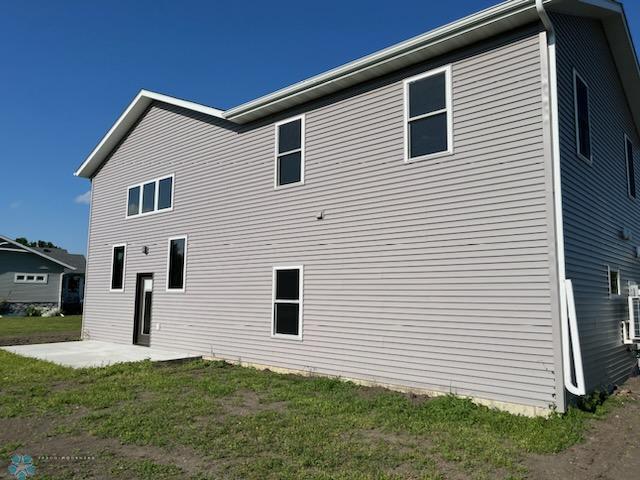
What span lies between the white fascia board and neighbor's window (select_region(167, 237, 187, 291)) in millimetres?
3404

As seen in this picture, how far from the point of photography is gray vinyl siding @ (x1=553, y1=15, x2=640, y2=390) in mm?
6950

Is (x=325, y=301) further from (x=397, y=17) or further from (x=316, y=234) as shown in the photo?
(x=397, y=17)

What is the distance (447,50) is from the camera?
7.62m

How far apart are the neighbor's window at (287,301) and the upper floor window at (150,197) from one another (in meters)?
4.79

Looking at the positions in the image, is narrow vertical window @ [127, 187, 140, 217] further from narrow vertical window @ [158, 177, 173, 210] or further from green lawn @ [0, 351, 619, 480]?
green lawn @ [0, 351, 619, 480]

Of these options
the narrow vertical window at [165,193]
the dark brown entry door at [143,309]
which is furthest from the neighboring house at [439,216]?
the dark brown entry door at [143,309]

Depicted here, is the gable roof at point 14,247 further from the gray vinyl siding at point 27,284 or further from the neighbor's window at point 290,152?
the neighbor's window at point 290,152

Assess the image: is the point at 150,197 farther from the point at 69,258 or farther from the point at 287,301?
the point at 69,258

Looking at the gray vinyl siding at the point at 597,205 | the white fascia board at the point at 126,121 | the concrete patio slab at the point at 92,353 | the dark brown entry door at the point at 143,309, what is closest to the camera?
the gray vinyl siding at the point at 597,205

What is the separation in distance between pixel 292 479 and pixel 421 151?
5.44m

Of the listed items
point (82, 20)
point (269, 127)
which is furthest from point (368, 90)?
point (82, 20)

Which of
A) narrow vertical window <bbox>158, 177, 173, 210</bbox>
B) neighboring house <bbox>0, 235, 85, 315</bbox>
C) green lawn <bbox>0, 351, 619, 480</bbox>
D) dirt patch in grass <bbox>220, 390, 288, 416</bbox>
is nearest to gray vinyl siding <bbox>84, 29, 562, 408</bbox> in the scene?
narrow vertical window <bbox>158, 177, 173, 210</bbox>

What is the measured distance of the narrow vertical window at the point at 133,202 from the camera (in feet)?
47.4

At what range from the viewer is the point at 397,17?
11.4m
